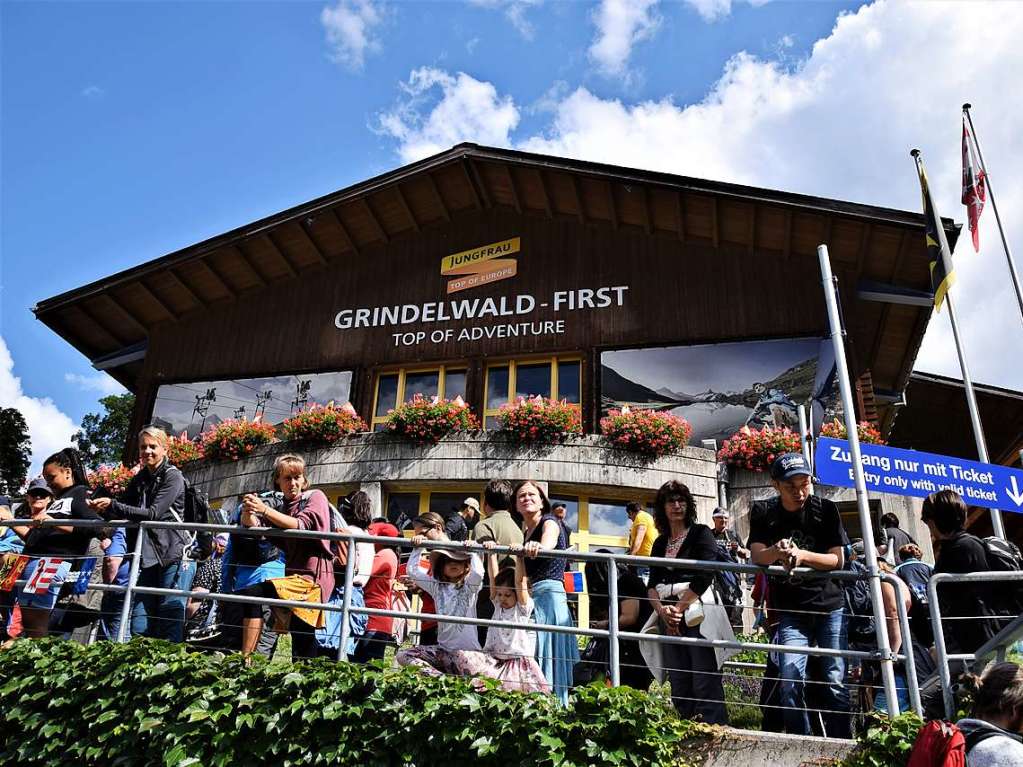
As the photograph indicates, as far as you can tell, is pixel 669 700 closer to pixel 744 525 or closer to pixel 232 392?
pixel 744 525

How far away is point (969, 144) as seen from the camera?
13938 millimetres

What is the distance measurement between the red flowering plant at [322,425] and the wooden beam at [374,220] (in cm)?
455

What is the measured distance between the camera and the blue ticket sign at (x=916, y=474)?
5.95 meters

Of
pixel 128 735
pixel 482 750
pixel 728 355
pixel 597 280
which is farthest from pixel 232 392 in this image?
pixel 482 750

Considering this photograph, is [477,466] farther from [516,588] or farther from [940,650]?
[940,650]

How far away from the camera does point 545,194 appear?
17.5 meters

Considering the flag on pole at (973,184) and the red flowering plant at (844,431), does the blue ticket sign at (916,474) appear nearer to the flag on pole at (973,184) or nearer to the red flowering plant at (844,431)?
the red flowering plant at (844,431)

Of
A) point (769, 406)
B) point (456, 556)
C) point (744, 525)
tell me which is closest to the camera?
point (456, 556)

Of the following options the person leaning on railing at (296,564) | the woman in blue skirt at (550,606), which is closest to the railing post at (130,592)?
the person leaning on railing at (296,564)

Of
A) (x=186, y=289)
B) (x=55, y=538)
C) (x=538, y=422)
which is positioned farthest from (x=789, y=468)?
(x=186, y=289)

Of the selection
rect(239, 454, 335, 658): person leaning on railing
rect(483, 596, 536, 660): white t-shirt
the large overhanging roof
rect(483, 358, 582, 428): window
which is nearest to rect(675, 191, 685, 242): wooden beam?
the large overhanging roof

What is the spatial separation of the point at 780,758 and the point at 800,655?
663 millimetres

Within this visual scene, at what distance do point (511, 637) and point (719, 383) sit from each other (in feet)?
32.8

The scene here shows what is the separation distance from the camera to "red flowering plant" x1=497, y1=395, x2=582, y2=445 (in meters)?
14.8
